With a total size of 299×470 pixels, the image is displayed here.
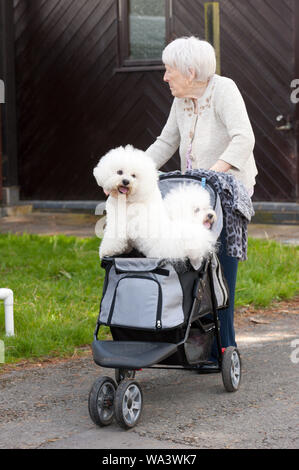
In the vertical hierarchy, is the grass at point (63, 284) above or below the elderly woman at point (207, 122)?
below

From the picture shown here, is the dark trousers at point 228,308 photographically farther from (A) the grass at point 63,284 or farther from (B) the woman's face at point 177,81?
(A) the grass at point 63,284

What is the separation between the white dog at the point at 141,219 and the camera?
4.16 meters


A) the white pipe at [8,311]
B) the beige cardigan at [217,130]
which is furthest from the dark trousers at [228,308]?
the white pipe at [8,311]

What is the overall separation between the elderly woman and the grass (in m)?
1.31

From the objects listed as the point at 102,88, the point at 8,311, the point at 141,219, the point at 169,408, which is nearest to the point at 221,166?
the point at 141,219

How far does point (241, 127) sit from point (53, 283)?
307cm

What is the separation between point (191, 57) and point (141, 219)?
1.12 meters

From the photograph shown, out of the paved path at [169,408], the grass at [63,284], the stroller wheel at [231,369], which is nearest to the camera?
the paved path at [169,408]

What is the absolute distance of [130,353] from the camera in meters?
4.25

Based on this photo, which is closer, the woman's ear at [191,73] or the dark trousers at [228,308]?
the woman's ear at [191,73]

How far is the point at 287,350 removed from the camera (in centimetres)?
563

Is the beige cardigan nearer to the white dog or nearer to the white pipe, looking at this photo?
the white dog

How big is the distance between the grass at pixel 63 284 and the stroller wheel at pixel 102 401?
4.31 feet

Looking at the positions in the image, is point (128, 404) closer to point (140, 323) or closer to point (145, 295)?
point (140, 323)
